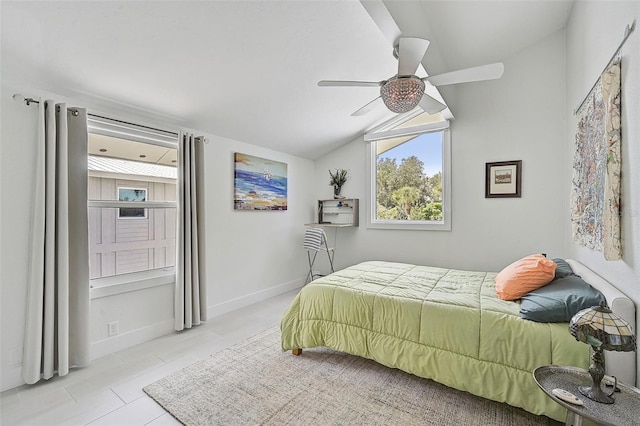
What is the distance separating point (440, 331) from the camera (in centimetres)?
187


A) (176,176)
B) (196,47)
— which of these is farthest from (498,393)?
(176,176)

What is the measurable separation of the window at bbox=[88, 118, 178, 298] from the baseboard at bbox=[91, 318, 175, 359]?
41cm

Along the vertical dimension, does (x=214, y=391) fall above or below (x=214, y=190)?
below

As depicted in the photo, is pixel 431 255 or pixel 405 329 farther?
pixel 431 255

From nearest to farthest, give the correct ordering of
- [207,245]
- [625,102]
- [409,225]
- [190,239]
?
[625,102]
[190,239]
[207,245]
[409,225]

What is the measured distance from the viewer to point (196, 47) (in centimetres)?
205

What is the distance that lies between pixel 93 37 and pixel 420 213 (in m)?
3.72

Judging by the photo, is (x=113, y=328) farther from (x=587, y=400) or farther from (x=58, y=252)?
Result: (x=587, y=400)

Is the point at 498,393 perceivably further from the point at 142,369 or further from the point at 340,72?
the point at 340,72

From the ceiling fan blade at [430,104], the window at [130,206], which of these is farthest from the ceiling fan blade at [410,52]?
the window at [130,206]

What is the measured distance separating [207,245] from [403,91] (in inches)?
101

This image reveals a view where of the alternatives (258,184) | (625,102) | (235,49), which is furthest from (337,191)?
(625,102)

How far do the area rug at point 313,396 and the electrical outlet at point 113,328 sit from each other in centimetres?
83

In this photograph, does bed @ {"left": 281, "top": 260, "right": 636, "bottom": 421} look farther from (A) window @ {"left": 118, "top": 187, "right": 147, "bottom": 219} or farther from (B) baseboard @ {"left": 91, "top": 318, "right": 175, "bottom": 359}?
(A) window @ {"left": 118, "top": 187, "right": 147, "bottom": 219}
